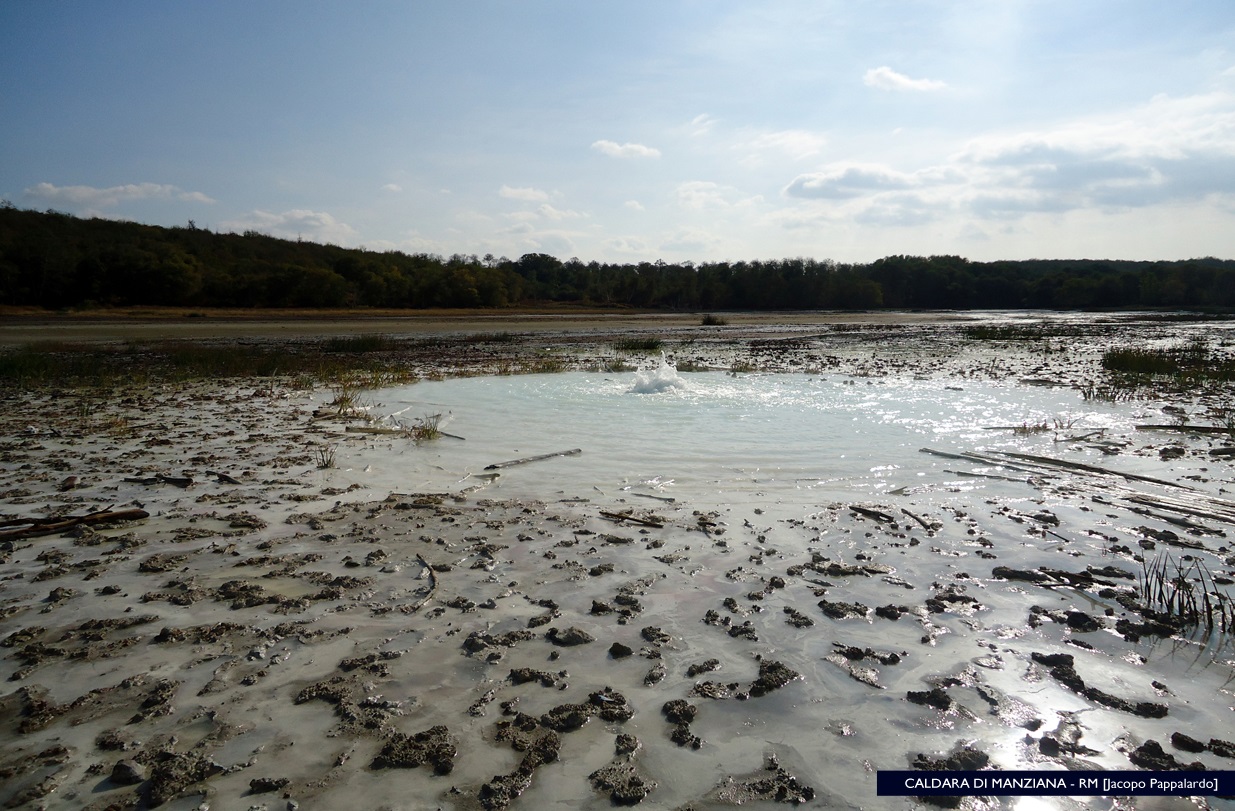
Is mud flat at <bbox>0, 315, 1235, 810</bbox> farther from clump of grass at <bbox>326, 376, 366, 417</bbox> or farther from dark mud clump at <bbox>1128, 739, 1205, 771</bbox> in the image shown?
clump of grass at <bbox>326, 376, 366, 417</bbox>

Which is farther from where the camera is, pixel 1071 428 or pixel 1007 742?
pixel 1071 428

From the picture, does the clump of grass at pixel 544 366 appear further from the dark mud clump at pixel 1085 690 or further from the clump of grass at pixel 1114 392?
the dark mud clump at pixel 1085 690

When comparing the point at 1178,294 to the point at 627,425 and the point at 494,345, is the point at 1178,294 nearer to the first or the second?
the point at 494,345

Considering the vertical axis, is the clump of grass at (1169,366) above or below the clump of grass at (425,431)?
above

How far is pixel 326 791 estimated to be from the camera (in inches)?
104

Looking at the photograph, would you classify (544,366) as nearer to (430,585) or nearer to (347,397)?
(347,397)

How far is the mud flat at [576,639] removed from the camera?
2.84m

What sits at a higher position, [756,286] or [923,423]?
[756,286]

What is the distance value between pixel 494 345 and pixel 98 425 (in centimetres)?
2033

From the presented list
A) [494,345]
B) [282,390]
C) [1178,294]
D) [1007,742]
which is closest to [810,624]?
[1007,742]

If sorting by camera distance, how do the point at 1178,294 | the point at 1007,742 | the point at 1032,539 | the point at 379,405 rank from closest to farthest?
the point at 1007,742 < the point at 1032,539 < the point at 379,405 < the point at 1178,294

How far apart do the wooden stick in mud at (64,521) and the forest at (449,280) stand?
64.6 meters

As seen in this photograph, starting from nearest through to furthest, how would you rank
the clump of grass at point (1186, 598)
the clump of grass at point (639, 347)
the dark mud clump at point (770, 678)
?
the dark mud clump at point (770, 678) < the clump of grass at point (1186, 598) < the clump of grass at point (639, 347)

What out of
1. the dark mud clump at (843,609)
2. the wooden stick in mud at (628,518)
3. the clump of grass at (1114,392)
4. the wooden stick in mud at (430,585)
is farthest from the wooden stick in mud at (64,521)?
the clump of grass at (1114,392)
